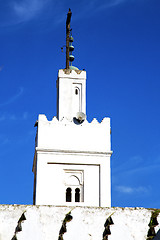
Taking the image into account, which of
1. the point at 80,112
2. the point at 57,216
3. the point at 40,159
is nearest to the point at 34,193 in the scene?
the point at 40,159

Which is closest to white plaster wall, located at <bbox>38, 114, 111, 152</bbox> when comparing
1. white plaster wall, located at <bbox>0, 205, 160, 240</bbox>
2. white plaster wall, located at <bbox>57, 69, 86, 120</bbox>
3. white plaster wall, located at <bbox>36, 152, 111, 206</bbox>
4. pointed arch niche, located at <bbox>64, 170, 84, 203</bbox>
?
white plaster wall, located at <bbox>36, 152, 111, 206</bbox>

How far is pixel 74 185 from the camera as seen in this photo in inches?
1155

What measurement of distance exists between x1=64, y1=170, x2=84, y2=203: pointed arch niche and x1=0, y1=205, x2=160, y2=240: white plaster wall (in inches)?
256

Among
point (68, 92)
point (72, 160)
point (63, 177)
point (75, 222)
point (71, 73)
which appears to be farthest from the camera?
point (71, 73)

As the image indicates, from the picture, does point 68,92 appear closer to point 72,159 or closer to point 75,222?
point 72,159

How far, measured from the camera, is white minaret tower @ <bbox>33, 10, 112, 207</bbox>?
28.9 metres

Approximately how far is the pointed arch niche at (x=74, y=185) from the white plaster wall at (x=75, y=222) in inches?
256

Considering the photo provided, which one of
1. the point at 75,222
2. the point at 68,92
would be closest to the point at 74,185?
the point at 68,92

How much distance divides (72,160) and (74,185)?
1122 mm

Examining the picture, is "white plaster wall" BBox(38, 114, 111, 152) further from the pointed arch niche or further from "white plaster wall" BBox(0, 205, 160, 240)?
"white plaster wall" BBox(0, 205, 160, 240)

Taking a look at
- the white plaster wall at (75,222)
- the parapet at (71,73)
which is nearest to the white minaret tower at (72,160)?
the parapet at (71,73)

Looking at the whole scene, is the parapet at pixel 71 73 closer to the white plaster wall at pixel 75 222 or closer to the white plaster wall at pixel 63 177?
the white plaster wall at pixel 63 177

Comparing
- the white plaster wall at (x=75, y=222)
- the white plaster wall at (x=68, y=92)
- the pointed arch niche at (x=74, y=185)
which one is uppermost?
the white plaster wall at (x=68, y=92)

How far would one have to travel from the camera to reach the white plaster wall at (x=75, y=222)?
72.4 ft
